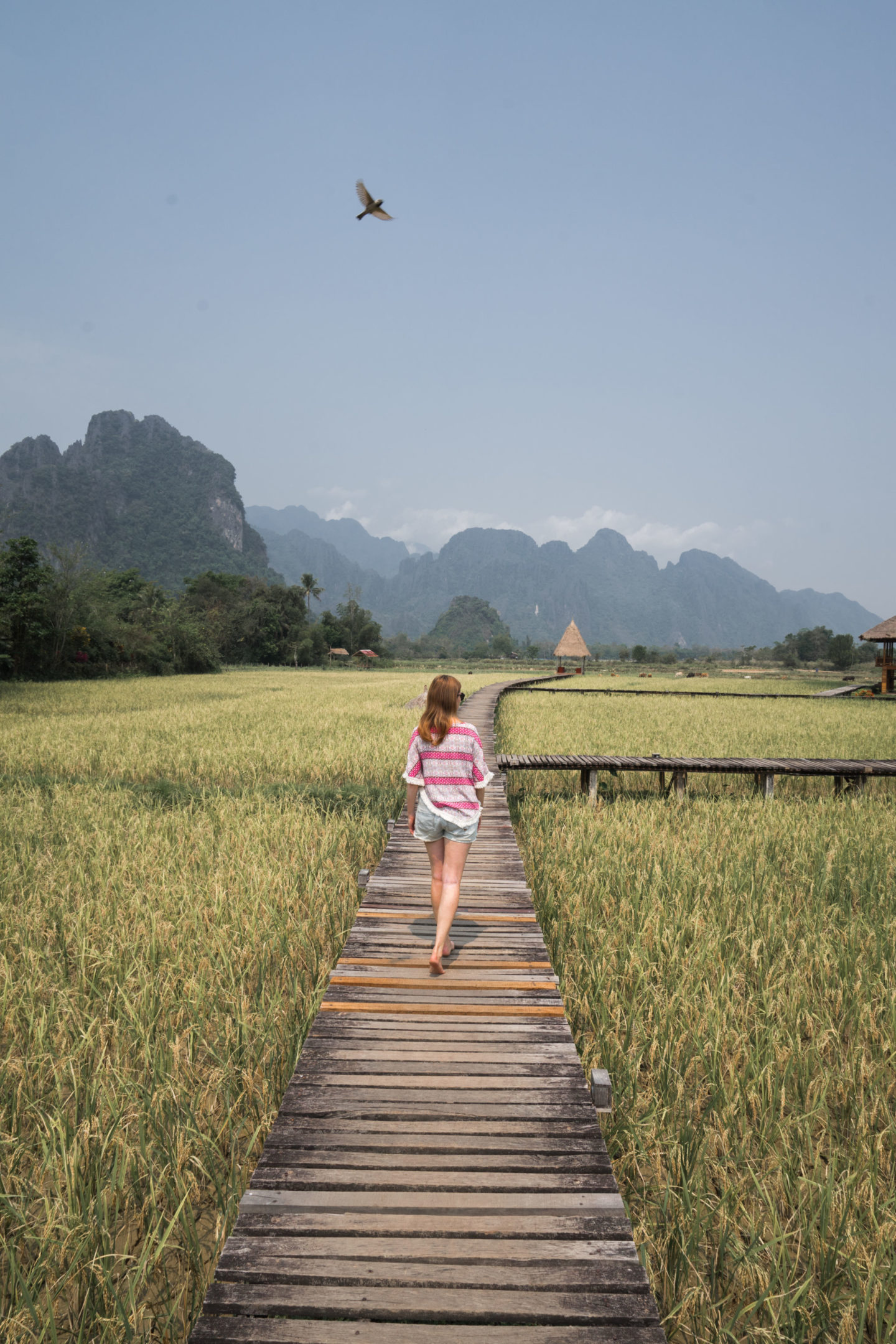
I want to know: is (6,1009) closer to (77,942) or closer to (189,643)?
(77,942)

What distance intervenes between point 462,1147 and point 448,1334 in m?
0.52

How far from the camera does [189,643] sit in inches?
1358

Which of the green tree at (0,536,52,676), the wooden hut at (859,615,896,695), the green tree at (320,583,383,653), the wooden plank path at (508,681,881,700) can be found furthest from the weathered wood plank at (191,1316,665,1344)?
the green tree at (320,583,383,653)

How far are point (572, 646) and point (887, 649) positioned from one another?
73.6ft

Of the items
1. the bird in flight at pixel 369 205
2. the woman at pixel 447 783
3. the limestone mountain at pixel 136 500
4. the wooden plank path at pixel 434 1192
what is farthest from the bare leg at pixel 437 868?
the limestone mountain at pixel 136 500

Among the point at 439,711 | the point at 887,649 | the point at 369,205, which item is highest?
the point at 369,205

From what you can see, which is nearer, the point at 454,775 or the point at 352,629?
the point at 454,775

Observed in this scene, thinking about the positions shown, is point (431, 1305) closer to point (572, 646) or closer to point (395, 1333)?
point (395, 1333)

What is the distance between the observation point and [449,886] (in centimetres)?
298

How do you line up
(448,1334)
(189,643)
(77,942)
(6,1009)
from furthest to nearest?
(189,643) < (77,942) < (6,1009) < (448,1334)

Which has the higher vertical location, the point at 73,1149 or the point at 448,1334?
the point at 448,1334

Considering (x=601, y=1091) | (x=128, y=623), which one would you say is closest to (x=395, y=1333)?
(x=601, y=1091)

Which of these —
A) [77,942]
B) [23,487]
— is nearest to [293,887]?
[77,942]

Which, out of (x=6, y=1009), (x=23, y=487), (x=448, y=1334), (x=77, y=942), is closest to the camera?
(x=448, y=1334)
